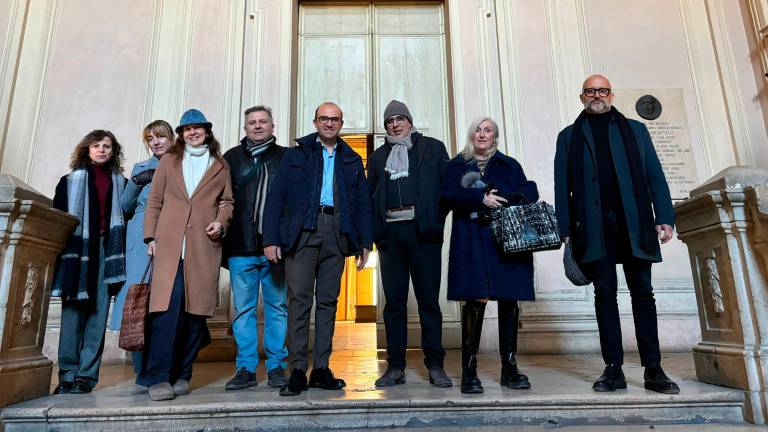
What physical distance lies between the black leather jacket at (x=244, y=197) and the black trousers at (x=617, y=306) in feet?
6.52

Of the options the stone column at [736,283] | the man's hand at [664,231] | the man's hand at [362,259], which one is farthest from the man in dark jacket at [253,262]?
the stone column at [736,283]

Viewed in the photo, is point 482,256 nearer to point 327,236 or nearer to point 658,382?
point 327,236

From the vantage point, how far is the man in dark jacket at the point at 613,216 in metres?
2.63

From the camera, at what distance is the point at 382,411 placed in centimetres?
240

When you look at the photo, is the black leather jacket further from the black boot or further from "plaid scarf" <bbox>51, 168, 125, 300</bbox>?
the black boot

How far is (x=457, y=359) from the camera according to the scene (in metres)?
4.20

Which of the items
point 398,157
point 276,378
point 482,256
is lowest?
point 276,378

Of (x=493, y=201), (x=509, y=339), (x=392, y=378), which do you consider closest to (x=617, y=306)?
(x=509, y=339)

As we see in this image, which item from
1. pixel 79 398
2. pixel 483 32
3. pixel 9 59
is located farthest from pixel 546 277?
pixel 9 59

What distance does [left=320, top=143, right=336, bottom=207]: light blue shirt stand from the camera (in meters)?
2.89

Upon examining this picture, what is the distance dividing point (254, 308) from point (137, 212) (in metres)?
0.96

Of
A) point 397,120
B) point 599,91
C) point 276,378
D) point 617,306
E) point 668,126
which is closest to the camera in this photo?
point 617,306

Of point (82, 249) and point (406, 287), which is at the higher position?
point (82, 249)

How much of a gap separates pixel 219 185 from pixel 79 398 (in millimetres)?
1383
